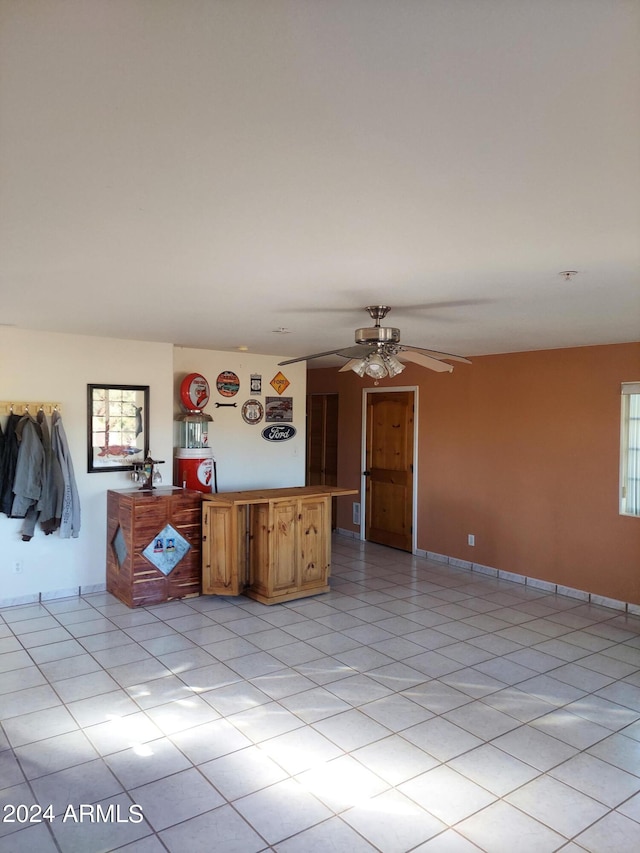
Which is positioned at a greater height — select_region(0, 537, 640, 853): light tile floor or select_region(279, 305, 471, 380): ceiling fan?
select_region(279, 305, 471, 380): ceiling fan

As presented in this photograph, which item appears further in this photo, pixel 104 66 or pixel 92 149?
pixel 92 149

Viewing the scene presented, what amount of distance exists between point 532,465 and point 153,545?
3.75 m

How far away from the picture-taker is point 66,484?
16.8 ft

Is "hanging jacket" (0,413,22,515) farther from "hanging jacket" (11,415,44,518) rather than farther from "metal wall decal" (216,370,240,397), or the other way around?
"metal wall decal" (216,370,240,397)

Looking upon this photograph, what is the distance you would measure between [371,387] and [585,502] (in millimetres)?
3229

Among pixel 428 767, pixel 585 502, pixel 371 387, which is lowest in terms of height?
pixel 428 767

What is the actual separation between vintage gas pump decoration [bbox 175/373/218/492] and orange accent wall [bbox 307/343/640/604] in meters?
2.58

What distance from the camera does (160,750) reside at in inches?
116

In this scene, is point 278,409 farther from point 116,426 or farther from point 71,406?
point 71,406

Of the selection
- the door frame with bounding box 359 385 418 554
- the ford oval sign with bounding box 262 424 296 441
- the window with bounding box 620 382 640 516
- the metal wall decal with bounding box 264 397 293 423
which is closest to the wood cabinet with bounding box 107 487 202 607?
the ford oval sign with bounding box 262 424 296 441

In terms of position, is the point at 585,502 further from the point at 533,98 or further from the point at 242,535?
the point at 533,98

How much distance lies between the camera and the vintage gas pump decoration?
238 inches

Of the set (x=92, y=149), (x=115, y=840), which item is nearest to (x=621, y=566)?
(x=115, y=840)

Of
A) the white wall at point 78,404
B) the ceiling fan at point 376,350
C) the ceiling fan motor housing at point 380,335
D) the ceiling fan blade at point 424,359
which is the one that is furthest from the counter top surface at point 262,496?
the ceiling fan motor housing at point 380,335
